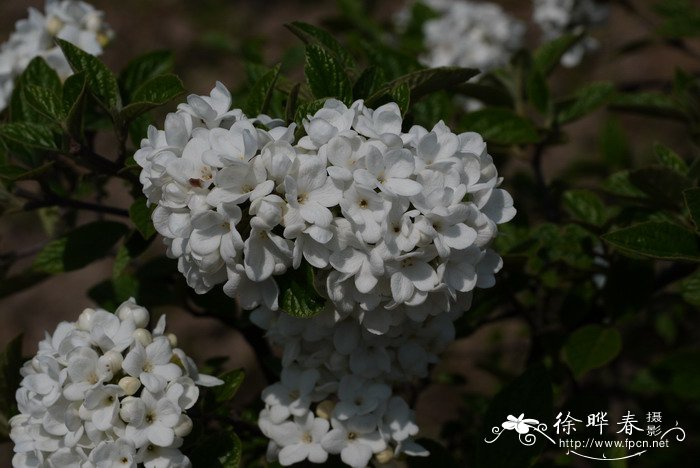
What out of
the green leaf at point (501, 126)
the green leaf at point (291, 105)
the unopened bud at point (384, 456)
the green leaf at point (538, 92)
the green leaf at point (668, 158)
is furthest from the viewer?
the green leaf at point (538, 92)

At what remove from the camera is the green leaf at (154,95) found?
1.47m

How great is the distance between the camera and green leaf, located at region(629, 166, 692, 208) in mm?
1652

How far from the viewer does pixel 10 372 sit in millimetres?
1695

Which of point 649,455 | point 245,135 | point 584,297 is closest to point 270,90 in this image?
point 245,135

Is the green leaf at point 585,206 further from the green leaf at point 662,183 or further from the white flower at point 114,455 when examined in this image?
the white flower at point 114,455

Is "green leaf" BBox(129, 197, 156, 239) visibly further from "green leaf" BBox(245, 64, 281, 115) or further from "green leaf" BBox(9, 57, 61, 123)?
"green leaf" BBox(9, 57, 61, 123)

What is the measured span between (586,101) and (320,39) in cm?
91

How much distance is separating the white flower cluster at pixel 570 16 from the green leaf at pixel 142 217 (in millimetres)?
1886

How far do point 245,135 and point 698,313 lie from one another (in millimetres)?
2402

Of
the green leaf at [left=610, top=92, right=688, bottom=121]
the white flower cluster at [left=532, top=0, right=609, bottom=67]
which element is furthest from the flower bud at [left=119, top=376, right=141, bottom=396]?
the white flower cluster at [left=532, top=0, right=609, bottom=67]

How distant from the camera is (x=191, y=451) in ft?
4.91

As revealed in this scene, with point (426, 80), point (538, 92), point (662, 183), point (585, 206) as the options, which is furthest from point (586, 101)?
point (426, 80)

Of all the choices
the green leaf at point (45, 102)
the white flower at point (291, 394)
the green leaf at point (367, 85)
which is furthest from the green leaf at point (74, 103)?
the white flower at point (291, 394)

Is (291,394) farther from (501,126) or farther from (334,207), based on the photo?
(501,126)
